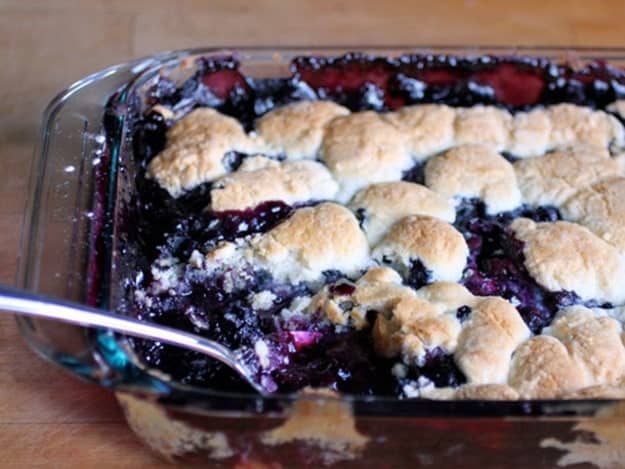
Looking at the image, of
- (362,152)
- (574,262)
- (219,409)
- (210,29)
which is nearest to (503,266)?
(574,262)

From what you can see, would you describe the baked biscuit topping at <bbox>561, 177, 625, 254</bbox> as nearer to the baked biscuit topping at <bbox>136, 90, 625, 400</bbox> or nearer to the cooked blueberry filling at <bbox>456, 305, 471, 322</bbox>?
the baked biscuit topping at <bbox>136, 90, 625, 400</bbox>

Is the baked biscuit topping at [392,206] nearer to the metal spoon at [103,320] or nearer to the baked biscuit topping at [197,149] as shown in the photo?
the baked biscuit topping at [197,149]

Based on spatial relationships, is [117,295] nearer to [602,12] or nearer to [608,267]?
[608,267]

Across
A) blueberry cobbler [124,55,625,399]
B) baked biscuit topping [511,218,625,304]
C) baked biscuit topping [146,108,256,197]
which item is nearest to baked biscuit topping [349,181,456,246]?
blueberry cobbler [124,55,625,399]

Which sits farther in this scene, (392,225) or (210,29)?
(210,29)

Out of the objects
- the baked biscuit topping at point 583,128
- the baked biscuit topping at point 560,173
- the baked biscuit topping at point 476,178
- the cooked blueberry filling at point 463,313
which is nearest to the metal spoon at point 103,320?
the cooked blueberry filling at point 463,313

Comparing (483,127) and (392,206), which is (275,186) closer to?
(392,206)
